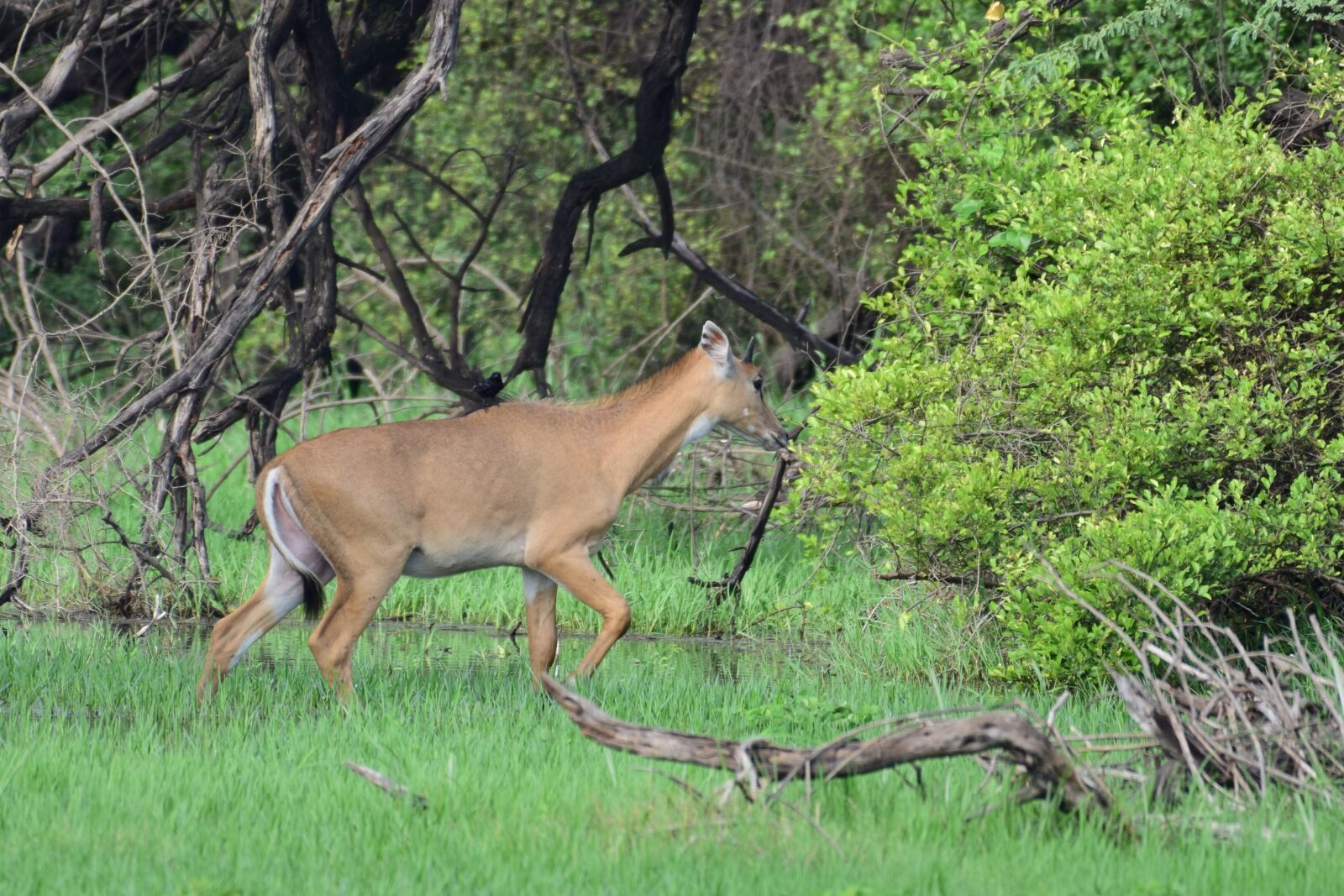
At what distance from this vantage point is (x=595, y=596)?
8562 millimetres

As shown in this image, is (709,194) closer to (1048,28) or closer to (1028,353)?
(1048,28)

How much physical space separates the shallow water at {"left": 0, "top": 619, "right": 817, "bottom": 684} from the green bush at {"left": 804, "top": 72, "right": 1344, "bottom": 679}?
1455 mm

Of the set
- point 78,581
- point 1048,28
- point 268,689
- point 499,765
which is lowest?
point 78,581

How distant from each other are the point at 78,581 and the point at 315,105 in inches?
134

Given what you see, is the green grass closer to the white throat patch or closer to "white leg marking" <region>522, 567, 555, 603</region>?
"white leg marking" <region>522, 567, 555, 603</region>

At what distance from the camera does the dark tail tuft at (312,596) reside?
8367 mm

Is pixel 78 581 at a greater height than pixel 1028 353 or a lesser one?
lesser

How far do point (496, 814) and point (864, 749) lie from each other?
4.17ft

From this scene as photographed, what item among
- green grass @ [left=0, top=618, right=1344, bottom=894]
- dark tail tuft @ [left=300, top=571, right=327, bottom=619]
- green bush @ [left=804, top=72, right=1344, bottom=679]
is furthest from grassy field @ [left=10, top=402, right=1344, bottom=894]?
green bush @ [left=804, top=72, right=1344, bottom=679]

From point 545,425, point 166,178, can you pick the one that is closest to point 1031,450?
point 545,425

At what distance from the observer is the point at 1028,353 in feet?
27.0

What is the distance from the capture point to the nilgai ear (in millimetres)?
9328

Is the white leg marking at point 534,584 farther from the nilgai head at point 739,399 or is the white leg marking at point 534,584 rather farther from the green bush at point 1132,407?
the green bush at point 1132,407

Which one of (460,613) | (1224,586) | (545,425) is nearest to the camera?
(1224,586)
